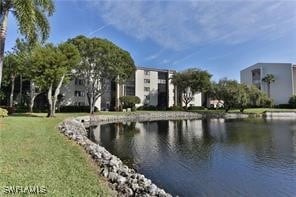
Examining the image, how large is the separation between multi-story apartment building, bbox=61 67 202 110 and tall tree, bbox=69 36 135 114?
10968mm

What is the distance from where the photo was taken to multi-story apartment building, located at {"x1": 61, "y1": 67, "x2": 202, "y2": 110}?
80938mm

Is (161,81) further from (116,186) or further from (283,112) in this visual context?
(116,186)

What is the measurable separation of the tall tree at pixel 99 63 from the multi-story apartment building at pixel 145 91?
36.0ft

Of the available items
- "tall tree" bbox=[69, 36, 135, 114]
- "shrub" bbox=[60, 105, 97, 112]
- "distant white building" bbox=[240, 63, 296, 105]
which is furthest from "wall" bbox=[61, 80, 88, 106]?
"distant white building" bbox=[240, 63, 296, 105]

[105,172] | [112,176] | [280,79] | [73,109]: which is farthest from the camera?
[280,79]

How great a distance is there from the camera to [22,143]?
54.9 feet

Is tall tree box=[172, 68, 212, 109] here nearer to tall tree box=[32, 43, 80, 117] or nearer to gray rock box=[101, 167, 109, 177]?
tall tree box=[32, 43, 80, 117]

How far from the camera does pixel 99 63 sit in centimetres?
6406

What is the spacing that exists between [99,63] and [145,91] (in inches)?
1224

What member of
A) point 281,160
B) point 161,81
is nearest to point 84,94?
point 161,81

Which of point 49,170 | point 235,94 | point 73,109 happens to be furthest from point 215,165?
point 235,94

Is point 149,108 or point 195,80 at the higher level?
point 195,80

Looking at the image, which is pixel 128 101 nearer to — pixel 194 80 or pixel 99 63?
pixel 194 80

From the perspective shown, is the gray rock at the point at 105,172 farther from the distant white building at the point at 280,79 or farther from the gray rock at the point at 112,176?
the distant white building at the point at 280,79
